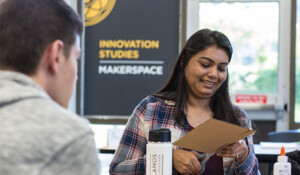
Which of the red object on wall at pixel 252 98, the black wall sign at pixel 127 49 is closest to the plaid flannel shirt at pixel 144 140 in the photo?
the red object on wall at pixel 252 98

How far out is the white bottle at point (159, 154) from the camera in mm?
1484

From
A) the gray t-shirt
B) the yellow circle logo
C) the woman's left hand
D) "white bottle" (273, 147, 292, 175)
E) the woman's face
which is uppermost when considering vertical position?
the yellow circle logo

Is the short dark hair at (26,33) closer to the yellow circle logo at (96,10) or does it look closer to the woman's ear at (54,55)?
the woman's ear at (54,55)

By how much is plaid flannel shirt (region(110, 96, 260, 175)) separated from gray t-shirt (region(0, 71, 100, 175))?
111 cm

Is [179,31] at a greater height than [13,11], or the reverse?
[179,31]

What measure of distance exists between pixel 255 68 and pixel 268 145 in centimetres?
217

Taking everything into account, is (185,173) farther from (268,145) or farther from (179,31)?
(179,31)

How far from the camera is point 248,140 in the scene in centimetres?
209

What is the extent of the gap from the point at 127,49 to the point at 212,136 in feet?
11.6

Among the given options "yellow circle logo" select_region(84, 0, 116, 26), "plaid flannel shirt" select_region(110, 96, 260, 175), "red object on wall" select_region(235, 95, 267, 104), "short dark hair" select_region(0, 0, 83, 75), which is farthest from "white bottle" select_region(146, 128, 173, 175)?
"yellow circle logo" select_region(84, 0, 116, 26)

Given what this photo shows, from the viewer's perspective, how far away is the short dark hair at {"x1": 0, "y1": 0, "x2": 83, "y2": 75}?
80 centimetres

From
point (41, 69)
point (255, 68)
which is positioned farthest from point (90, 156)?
point (255, 68)

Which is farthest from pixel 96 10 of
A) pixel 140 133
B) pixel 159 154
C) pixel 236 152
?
pixel 159 154

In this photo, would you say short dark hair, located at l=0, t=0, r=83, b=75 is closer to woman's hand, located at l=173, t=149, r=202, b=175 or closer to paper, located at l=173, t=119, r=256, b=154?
paper, located at l=173, t=119, r=256, b=154
